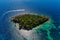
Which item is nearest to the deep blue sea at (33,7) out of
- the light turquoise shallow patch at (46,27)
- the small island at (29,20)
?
Answer: the light turquoise shallow patch at (46,27)

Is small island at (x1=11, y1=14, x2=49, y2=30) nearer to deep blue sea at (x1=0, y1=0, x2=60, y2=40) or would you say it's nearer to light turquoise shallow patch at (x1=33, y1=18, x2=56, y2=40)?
light turquoise shallow patch at (x1=33, y1=18, x2=56, y2=40)

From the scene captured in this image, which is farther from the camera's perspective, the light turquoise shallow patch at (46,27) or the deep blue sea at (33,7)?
the deep blue sea at (33,7)

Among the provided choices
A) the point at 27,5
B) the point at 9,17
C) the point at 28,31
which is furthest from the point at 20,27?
the point at 27,5

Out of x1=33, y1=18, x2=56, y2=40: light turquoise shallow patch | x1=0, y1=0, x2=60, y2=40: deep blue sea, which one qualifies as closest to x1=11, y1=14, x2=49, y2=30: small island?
x1=33, y1=18, x2=56, y2=40: light turquoise shallow patch

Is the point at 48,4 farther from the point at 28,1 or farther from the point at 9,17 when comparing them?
the point at 9,17

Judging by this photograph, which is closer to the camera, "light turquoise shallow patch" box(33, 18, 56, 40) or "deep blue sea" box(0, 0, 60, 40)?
"light turquoise shallow patch" box(33, 18, 56, 40)

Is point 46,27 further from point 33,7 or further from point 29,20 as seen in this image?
point 33,7

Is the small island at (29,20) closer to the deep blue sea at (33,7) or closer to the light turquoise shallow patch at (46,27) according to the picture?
the light turquoise shallow patch at (46,27)

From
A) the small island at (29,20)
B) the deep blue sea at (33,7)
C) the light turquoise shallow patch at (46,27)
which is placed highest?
the deep blue sea at (33,7)
